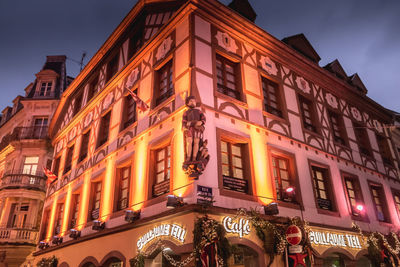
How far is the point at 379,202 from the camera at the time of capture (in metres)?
12.1

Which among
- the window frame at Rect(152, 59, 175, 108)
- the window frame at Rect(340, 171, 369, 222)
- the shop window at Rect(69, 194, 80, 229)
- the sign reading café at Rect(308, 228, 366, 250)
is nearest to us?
the sign reading café at Rect(308, 228, 366, 250)

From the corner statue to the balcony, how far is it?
12.7 metres

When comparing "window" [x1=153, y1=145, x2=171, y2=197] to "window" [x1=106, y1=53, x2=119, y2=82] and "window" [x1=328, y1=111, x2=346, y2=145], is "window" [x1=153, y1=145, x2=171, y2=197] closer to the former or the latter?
"window" [x1=106, y1=53, x2=119, y2=82]

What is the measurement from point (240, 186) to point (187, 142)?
1.86 m

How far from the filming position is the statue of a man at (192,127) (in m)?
6.81

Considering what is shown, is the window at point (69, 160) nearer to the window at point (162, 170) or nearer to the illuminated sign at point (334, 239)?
the window at point (162, 170)

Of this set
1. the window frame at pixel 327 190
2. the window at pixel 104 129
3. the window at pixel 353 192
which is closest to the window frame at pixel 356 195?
the window at pixel 353 192

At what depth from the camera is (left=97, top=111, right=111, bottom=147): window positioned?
1196 cm

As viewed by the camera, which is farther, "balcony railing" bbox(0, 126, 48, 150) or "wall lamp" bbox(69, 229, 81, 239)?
"balcony railing" bbox(0, 126, 48, 150)

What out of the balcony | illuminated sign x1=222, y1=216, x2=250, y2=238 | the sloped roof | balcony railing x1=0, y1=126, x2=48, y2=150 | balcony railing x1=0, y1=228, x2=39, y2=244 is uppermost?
the sloped roof

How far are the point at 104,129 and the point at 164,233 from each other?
6.53m

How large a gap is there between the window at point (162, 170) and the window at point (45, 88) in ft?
46.2

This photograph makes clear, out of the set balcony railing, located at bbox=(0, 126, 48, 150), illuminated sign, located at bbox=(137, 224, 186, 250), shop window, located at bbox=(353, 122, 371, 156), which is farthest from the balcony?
shop window, located at bbox=(353, 122, 371, 156)

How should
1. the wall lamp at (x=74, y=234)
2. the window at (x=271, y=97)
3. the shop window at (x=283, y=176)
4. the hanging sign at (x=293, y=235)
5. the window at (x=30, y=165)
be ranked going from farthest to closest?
the window at (x=30, y=165)
the wall lamp at (x=74, y=234)
the window at (x=271, y=97)
the shop window at (x=283, y=176)
the hanging sign at (x=293, y=235)
